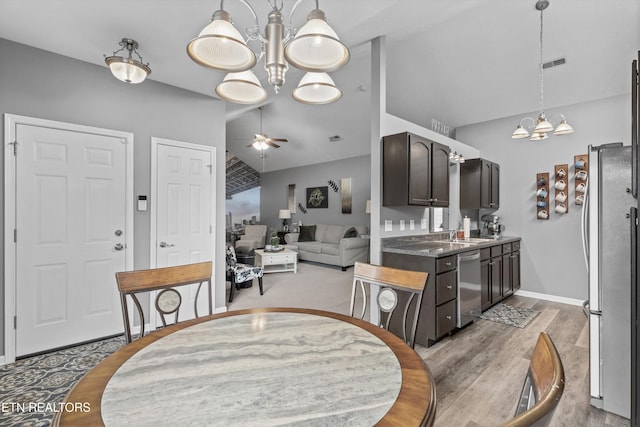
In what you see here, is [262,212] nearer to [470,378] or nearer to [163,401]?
[470,378]

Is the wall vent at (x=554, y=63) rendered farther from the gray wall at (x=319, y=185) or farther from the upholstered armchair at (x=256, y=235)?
the upholstered armchair at (x=256, y=235)

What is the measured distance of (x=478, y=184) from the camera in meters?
4.41

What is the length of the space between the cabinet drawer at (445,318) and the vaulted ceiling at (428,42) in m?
2.72

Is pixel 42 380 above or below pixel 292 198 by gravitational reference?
below

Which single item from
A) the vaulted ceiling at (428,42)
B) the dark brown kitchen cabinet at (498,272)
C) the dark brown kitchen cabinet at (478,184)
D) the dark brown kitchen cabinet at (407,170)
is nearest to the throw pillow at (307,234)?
the vaulted ceiling at (428,42)

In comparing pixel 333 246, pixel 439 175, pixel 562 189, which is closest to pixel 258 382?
pixel 439 175

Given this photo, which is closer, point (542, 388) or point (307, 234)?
point (542, 388)

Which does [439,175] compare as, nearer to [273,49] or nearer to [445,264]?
[445,264]

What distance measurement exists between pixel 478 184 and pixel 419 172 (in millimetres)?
1753

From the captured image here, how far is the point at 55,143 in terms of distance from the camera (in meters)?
2.74

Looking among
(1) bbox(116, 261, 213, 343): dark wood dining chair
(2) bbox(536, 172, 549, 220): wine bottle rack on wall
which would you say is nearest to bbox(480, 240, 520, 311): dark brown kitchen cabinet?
(2) bbox(536, 172, 549, 220): wine bottle rack on wall

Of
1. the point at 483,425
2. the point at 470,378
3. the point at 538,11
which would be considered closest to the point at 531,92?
the point at 538,11

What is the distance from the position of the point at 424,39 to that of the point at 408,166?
1.74m

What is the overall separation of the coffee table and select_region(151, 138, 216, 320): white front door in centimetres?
232
